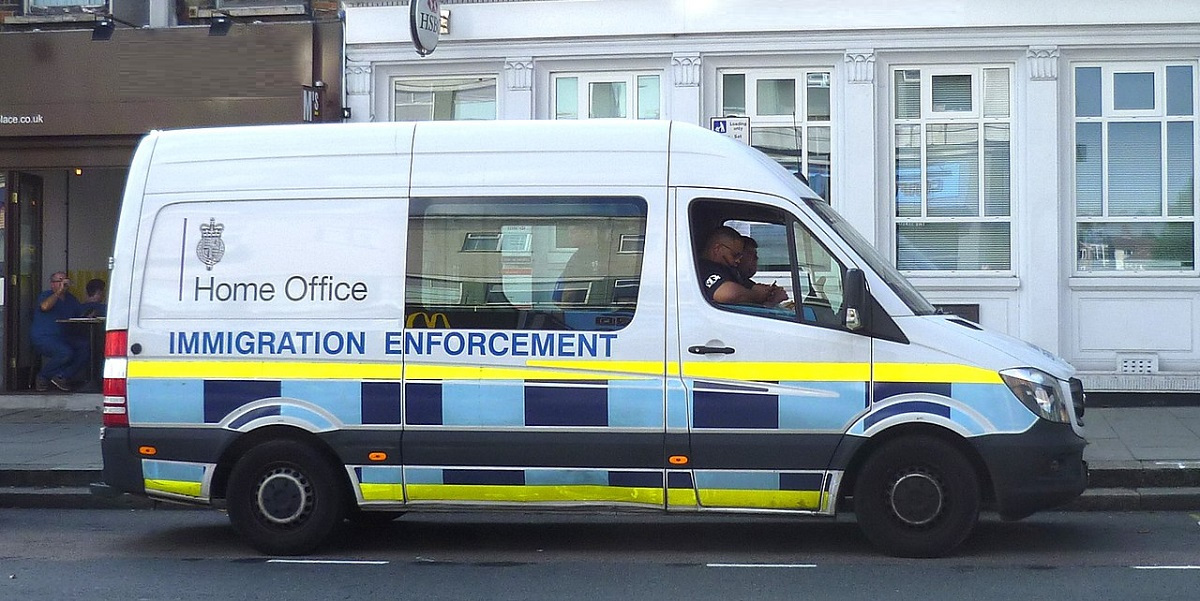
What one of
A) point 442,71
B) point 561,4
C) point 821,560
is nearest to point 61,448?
point 442,71

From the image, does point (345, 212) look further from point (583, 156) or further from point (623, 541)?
point (623, 541)

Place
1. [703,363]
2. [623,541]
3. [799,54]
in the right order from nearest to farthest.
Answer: [703,363] → [623,541] → [799,54]

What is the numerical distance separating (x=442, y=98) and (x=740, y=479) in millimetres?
8332

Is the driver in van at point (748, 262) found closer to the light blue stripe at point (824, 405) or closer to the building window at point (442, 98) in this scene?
the light blue stripe at point (824, 405)

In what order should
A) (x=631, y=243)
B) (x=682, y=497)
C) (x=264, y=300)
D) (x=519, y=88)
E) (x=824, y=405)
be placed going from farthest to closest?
(x=519, y=88), (x=264, y=300), (x=631, y=243), (x=682, y=497), (x=824, y=405)

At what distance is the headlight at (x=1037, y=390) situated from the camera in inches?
292

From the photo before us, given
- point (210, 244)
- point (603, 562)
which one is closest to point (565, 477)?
point (603, 562)

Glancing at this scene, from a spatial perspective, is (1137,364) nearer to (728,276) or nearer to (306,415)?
(728,276)

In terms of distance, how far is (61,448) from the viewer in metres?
12.0

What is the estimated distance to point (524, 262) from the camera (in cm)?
779

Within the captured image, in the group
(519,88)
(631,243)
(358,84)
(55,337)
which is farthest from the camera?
(55,337)

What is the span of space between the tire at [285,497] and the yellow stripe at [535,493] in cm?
51

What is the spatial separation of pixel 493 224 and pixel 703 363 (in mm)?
1438

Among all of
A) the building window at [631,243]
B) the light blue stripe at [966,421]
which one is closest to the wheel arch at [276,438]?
the building window at [631,243]
